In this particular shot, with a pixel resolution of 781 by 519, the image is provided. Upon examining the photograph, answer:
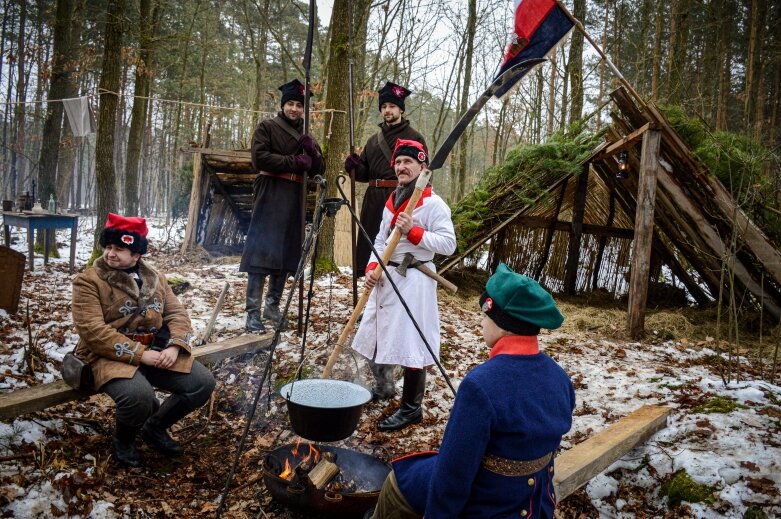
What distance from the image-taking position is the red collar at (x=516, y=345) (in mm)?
1847

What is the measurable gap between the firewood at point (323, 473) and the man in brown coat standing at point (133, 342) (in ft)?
3.54

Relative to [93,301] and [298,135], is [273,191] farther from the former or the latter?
[93,301]

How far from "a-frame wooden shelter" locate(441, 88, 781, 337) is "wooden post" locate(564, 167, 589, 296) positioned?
0.02 metres

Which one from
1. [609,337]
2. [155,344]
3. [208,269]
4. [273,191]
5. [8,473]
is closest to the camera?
[8,473]

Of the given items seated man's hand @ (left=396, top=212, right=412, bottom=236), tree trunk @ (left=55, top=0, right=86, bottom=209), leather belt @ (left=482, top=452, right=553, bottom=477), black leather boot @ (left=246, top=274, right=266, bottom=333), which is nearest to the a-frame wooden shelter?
seated man's hand @ (left=396, top=212, right=412, bottom=236)

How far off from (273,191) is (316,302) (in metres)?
1.93

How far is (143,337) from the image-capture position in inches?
135

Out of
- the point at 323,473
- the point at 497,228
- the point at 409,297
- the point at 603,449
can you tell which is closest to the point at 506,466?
the point at 323,473

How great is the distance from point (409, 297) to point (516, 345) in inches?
74.4

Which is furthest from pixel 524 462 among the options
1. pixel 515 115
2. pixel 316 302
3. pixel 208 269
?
pixel 515 115

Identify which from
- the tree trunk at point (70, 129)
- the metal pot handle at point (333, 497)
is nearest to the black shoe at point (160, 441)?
the metal pot handle at point (333, 497)

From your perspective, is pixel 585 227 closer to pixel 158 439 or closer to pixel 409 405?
pixel 409 405

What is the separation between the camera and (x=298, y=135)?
5324 mm

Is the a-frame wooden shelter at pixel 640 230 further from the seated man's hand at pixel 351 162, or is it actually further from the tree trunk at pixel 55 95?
the tree trunk at pixel 55 95
